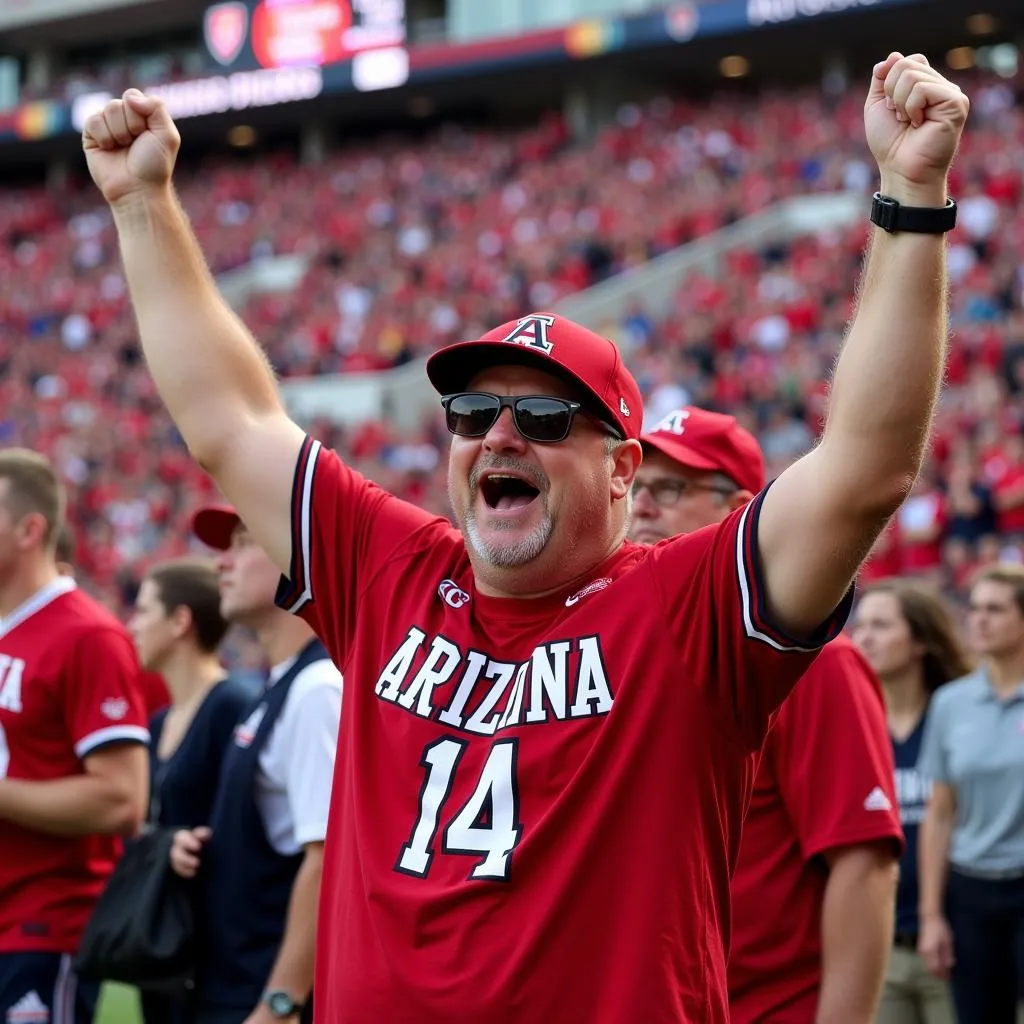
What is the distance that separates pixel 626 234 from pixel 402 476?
5.80 m

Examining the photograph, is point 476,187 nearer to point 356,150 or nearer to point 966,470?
point 356,150

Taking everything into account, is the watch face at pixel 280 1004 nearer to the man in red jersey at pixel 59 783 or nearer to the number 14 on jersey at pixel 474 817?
the man in red jersey at pixel 59 783

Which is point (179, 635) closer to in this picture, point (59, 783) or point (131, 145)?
point (59, 783)

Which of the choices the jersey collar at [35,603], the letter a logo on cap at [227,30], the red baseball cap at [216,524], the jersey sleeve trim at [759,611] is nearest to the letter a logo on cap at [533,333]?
the jersey sleeve trim at [759,611]

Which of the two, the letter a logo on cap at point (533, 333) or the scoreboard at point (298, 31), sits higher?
the scoreboard at point (298, 31)

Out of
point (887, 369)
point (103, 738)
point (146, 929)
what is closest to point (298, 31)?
point (103, 738)

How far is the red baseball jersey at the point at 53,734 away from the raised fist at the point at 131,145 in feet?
5.41

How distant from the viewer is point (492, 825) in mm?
2186

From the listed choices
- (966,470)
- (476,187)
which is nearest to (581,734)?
(966,470)

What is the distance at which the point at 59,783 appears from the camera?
12.7 feet

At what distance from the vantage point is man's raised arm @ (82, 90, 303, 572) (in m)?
2.55

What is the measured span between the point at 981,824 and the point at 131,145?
12.4 ft

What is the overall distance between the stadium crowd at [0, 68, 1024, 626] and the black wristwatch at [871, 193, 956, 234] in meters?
8.01

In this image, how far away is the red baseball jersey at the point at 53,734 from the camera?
3955 mm
